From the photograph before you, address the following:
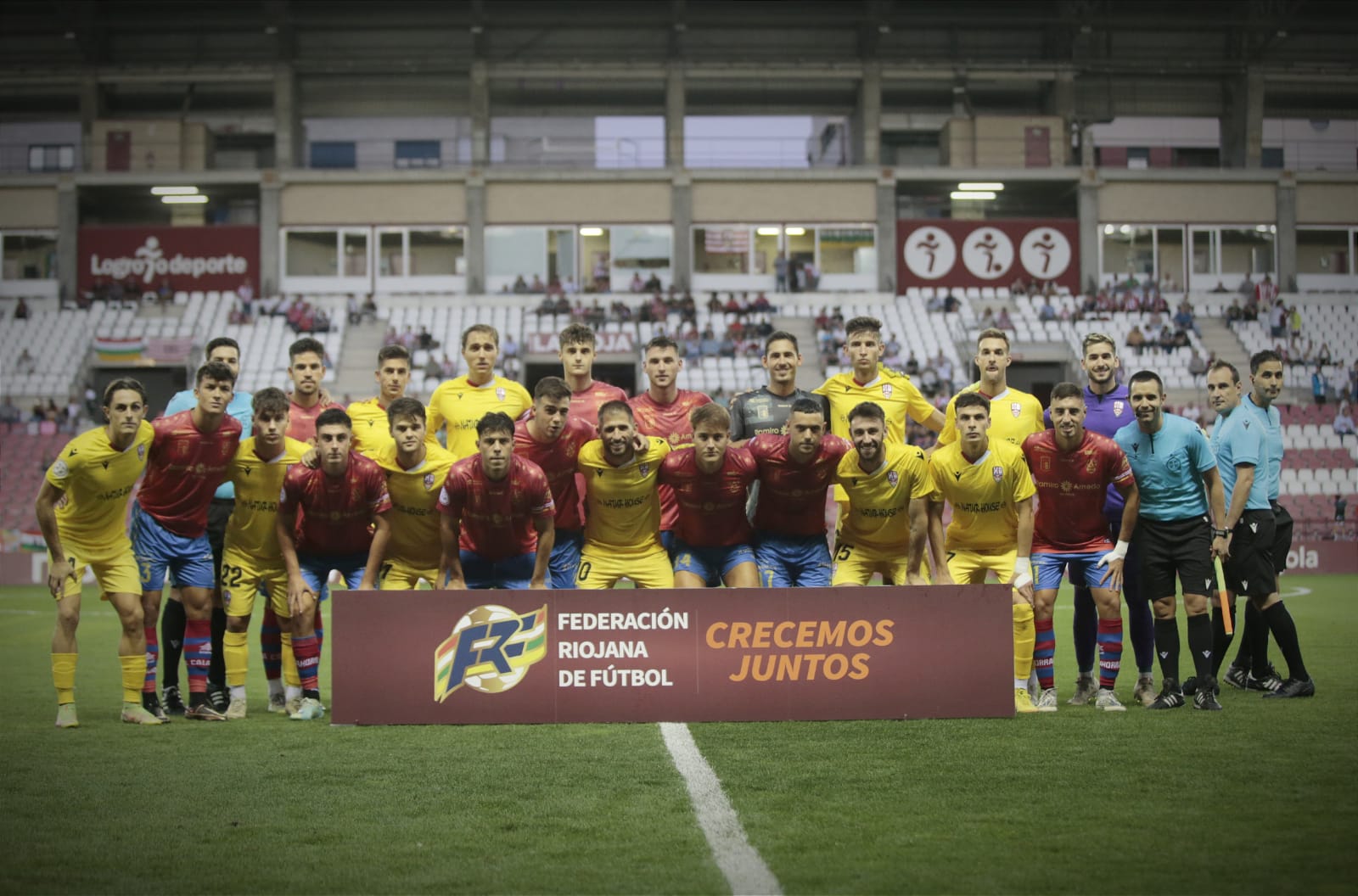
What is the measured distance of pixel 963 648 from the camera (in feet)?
26.5

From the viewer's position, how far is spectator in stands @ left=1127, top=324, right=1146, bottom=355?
36.7 metres

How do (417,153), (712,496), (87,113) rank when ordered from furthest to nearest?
(417,153) → (87,113) → (712,496)

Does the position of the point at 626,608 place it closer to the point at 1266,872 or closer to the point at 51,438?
the point at 1266,872

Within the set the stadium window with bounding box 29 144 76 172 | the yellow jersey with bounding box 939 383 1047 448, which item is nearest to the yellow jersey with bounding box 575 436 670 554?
the yellow jersey with bounding box 939 383 1047 448

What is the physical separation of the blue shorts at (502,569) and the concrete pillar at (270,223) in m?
34.5

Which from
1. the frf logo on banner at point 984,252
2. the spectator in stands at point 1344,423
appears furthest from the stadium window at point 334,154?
the spectator in stands at point 1344,423

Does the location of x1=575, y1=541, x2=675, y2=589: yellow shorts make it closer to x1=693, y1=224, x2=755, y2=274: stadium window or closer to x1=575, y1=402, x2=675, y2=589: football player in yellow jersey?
x1=575, y1=402, x2=675, y2=589: football player in yellow jersey

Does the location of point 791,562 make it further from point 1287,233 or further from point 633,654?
point 1287,233

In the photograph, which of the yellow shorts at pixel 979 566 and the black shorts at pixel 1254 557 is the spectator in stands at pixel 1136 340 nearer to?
the black shorts at pixel 1254 557

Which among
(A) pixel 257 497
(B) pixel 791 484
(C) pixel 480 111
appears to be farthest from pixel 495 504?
(C) pixel 480 111

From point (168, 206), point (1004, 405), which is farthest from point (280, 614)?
point (168, 206)

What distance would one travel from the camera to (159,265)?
4156 centimetres

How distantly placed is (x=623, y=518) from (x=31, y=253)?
3907 centimetres

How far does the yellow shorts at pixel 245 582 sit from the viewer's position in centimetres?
887
